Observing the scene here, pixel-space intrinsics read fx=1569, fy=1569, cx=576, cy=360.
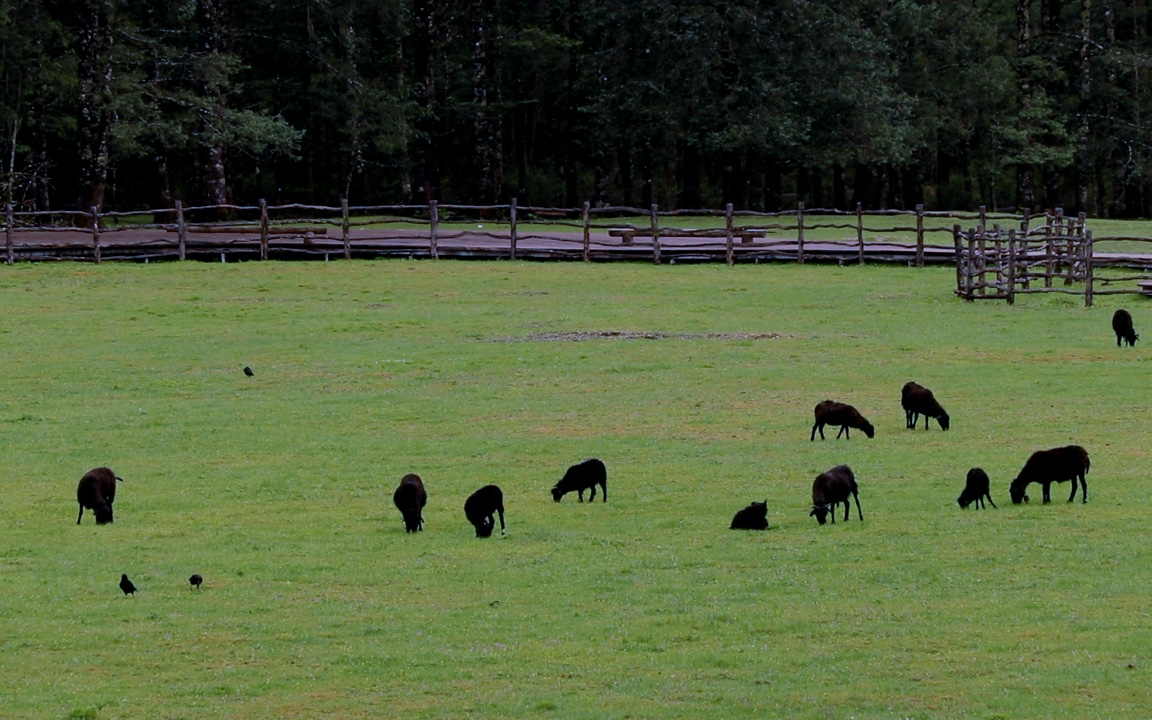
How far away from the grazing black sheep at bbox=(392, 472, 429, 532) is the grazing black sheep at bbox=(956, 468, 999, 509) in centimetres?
561

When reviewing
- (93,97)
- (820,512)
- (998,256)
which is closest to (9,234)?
(93,97)

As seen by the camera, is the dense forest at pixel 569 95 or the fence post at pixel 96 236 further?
the dense forest at pixel 569 95

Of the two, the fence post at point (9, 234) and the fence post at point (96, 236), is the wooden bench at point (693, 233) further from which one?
the fence post at point (9, 234)

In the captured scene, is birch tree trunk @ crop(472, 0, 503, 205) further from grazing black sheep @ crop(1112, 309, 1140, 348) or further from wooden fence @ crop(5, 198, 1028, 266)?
grazing black sheep @ crop(1112, 309, 1140, 348)

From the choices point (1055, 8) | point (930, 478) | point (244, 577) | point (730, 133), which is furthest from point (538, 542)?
point (1055, 8)

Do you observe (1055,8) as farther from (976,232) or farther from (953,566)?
(953,566)

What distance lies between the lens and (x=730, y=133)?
187 feet

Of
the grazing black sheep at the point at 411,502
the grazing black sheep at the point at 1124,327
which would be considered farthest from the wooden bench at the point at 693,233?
the grazing black sheep at the point at 411,502

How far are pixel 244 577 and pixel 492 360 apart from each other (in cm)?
1538

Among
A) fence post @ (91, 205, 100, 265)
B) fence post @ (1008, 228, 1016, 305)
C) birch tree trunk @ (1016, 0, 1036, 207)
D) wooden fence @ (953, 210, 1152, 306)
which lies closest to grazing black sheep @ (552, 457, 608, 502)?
wooden fence @ (953, 210, 1152, 306)

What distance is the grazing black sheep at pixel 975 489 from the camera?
1620 centimetres

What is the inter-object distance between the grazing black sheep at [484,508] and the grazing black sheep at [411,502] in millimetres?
Answer: 560

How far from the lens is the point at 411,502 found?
16031mm

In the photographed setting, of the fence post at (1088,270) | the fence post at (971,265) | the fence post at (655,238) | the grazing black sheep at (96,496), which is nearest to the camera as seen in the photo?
the grazing black sheep at (96,496)
